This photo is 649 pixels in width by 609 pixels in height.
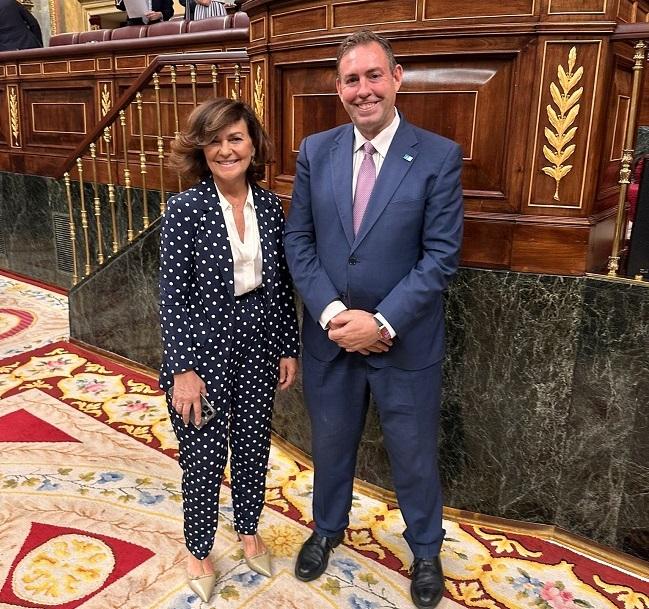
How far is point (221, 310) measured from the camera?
73.0 inches

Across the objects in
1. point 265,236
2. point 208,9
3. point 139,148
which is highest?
point 208,9

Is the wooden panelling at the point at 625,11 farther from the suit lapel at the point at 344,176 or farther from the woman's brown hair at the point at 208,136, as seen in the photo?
the woman's brown hair at the point at 208,136

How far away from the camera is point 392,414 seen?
1.98 m

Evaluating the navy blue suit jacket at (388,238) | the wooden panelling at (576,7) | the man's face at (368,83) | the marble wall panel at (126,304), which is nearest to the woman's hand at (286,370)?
the navy blue suit jacket at (388,238)

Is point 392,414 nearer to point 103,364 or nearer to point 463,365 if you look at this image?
point 463,365

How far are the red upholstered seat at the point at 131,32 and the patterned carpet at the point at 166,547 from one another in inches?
144

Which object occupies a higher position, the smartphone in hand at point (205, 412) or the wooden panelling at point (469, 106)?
the wooden panelling at point (469, 106)

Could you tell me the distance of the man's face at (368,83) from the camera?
1683 millimetres

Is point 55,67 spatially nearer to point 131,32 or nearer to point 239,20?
point 131,32

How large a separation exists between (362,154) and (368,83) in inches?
9.3

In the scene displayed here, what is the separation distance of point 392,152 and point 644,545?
1.62 meters

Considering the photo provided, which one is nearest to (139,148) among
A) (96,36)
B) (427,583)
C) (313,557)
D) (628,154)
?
(96,36)

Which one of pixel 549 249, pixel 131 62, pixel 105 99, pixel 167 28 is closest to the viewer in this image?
pixel 549 249

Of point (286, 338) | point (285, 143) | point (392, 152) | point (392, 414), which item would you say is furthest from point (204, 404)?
point (285, 143)
